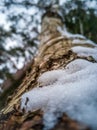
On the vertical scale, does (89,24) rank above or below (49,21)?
above

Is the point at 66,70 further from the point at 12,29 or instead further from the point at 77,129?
the point at 12,29

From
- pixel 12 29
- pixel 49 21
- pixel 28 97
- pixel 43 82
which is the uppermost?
pixel 12 29

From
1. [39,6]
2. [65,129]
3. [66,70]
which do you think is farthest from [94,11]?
[65,129]

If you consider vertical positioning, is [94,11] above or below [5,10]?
below

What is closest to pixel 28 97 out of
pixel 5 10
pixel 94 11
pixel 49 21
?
pixel 49 21

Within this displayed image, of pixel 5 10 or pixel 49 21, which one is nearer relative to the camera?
pixel 49 21

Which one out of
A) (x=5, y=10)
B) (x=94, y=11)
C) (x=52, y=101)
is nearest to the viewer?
(x=52, y=101)

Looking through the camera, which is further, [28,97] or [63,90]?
[28,97]

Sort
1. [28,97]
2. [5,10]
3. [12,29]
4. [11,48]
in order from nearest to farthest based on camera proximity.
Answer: [28,97], [11,48], [5,10], [12,29]

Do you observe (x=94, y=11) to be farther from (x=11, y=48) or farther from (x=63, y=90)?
(x=63, y=90)
